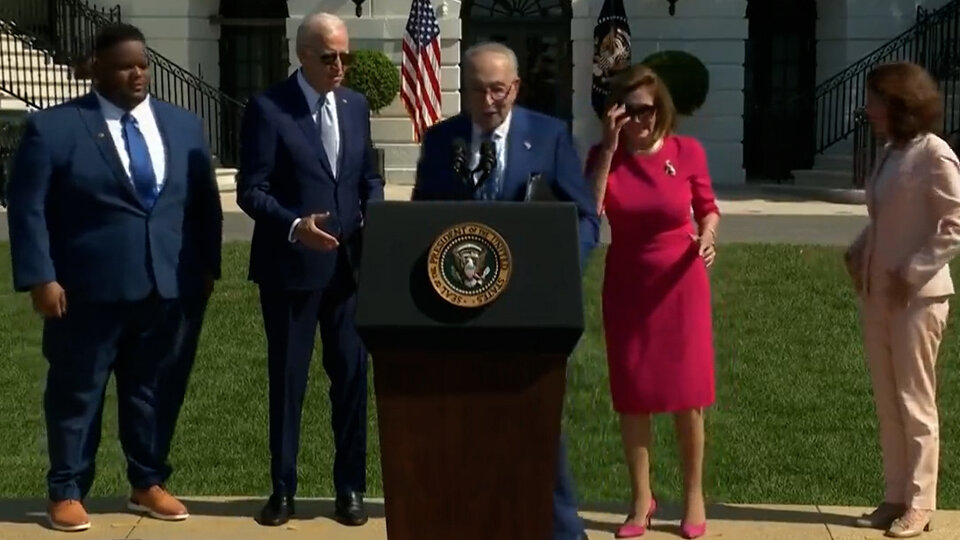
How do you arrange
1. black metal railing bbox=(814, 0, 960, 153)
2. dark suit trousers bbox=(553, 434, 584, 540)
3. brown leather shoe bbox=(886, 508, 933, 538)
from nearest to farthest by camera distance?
dark suit trousers bbox=(553, 434, 584, 540), brown leather shoe bbox=(886, 508, 933, 538), black metal railing bbox=(814, 0, 960, 153)

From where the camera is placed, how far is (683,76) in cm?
2222

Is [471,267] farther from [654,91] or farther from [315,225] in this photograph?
[654,91]

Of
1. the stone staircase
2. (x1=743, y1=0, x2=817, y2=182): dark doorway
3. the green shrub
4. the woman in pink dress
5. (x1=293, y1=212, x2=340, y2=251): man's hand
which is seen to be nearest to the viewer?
(x1=293, y1=212, x2=340, y2=251): man's hand

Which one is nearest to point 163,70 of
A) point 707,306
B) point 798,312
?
point 798,312

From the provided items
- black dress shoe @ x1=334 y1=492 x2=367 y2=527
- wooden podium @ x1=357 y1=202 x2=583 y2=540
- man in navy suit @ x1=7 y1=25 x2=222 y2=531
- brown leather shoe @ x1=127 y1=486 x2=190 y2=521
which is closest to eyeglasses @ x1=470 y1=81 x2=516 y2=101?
wooden podium @ x1=357 y1=202 x2=583 y2=540

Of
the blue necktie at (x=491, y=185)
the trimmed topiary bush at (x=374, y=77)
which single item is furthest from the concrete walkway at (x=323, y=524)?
the trimmed topiary bush at (x=374, y=77)

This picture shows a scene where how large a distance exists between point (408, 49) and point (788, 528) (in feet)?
50.3

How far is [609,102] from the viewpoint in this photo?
222 inches

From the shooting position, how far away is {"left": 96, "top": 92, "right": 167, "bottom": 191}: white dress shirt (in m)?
5.83

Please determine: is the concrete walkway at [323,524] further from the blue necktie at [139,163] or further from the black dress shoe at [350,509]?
the blue necktie at [139,163]

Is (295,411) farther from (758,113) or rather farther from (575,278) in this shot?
(758,113)

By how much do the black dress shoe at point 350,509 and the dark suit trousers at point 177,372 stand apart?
2.30ft

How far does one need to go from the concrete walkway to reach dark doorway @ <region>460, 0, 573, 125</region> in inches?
704

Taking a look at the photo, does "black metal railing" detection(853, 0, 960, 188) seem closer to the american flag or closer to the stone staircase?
the american flag
